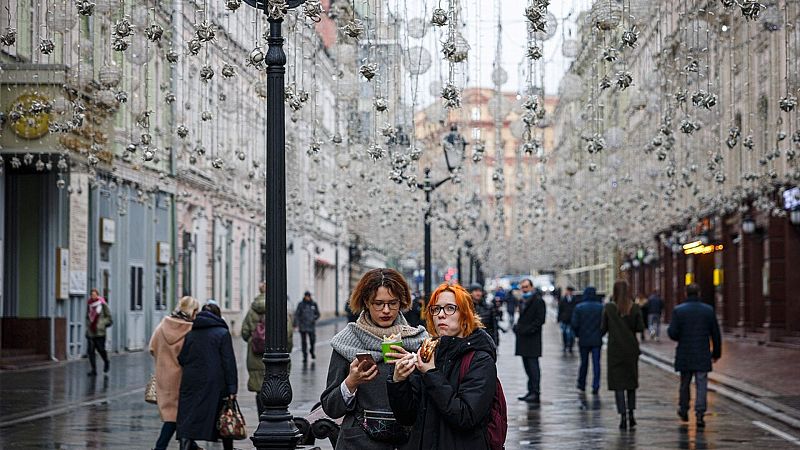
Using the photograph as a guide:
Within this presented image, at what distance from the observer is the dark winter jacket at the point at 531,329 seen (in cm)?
2006

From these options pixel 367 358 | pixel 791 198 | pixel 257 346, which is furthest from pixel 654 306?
pixel 367 358

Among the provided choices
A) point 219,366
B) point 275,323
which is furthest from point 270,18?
point 219,366

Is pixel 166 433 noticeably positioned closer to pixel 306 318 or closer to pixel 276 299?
pixel 276 299

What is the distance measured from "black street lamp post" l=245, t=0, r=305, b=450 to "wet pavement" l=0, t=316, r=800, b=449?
5.84m

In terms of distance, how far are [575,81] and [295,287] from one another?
5074cm

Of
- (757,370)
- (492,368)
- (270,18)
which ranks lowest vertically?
(757,370)

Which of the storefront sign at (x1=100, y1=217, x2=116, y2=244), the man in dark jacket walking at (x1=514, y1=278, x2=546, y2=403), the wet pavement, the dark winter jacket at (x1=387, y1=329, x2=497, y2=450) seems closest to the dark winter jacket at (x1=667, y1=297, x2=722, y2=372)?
the wet pavement

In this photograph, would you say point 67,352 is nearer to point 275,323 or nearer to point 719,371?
point 719,371

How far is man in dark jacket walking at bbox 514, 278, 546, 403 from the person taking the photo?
20.1 metres

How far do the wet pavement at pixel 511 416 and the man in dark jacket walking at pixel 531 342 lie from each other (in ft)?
0.97

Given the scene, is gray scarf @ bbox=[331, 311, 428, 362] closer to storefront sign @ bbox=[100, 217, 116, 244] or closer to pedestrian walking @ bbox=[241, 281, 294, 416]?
pedestrian walking @ bbox=[241, 281, 294, 416]

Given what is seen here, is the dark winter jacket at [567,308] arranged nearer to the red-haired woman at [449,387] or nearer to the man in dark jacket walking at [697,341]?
the man in dark jacket walking at [697,341]

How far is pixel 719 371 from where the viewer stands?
27.1 m

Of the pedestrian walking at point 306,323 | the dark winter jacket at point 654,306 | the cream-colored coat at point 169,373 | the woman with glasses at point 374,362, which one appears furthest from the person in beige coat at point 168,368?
the dark winter jacket at point 654,306
